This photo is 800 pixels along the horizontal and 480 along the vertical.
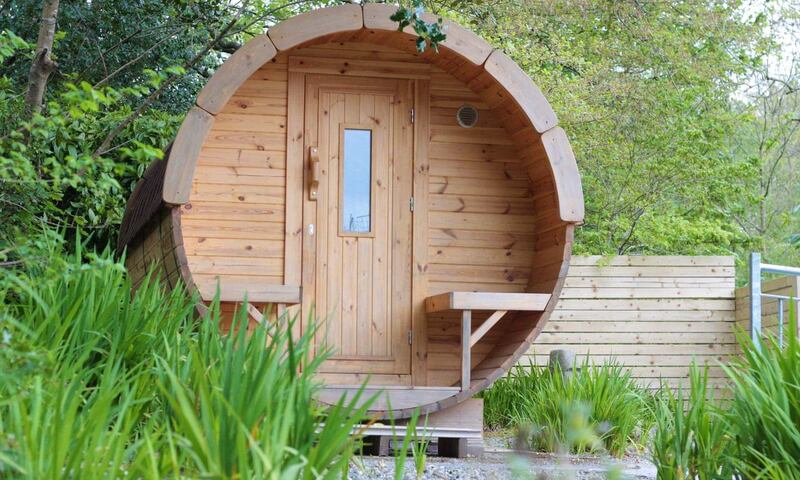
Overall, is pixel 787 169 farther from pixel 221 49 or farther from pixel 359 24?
pixel 359 24

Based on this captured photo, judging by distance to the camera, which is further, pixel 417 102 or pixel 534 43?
pixel 534 43

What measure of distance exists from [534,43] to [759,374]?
6454mm

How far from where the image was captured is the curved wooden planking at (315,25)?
6152 millimetres

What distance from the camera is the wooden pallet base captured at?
625 centimetres

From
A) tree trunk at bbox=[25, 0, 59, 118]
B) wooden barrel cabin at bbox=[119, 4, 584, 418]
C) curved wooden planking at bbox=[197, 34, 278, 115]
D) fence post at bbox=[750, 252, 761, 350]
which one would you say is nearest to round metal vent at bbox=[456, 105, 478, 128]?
wooden barrel cabin at bbox=[119, 4, 584, 418]

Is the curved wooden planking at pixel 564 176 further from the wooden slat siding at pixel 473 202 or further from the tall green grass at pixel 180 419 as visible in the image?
the tall green grass at pixel 180 419

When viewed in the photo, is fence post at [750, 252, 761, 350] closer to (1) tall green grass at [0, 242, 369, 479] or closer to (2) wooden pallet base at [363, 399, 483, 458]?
(2) wooden pallet base at [363, 399, 483, 458]

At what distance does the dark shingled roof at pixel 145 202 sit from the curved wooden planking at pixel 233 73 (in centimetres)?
48

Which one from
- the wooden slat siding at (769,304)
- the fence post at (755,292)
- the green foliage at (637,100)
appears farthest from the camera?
the green foliage at (637,100)

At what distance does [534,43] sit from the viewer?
9.96 meters

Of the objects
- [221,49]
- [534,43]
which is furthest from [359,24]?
[221,49]

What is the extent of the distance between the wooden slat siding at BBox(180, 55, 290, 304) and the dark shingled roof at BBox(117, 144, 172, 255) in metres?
0.26

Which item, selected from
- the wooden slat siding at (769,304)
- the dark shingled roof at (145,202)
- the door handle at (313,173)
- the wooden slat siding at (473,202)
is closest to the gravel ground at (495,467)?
the wooden slat siding at (473,202)

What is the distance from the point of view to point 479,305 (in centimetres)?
631
